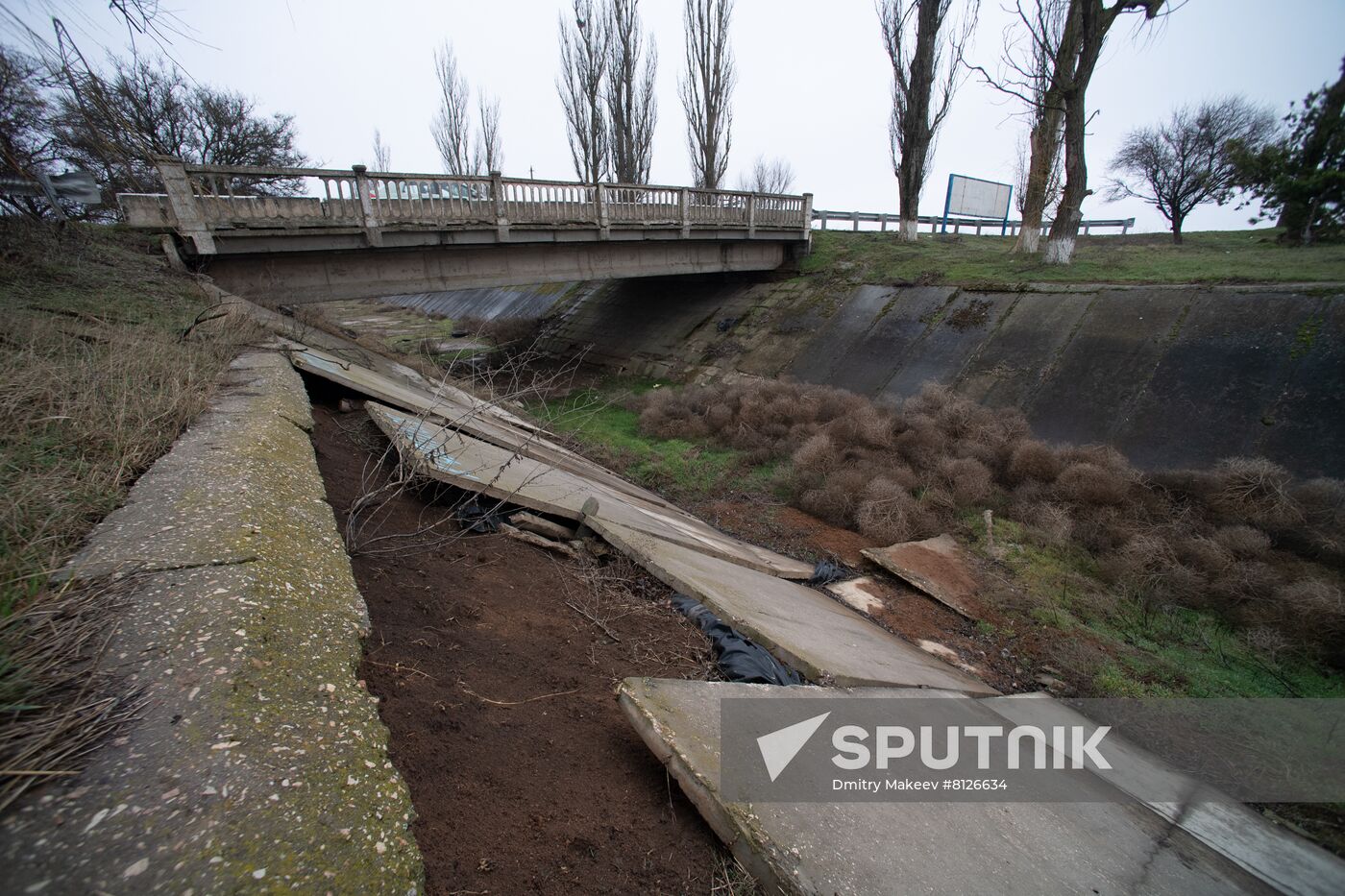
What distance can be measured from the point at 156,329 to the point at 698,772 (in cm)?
653

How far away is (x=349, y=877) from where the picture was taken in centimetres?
125

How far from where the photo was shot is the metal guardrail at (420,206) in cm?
782

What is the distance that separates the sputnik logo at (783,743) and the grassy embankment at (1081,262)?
12080mm

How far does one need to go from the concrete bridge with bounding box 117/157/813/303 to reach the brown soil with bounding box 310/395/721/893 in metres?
7.48

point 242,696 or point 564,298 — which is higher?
point 564,298

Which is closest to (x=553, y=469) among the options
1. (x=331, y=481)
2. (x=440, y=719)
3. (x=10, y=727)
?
(x=331, y=481)

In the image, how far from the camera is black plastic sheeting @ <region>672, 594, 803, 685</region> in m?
2.85

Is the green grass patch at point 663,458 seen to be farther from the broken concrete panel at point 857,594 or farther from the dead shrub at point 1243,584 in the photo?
the dead shrub at point 1243,584

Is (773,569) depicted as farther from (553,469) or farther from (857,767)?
(857,767)

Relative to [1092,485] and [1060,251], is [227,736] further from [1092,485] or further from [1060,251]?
[1060,251]

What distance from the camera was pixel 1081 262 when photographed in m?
12.7

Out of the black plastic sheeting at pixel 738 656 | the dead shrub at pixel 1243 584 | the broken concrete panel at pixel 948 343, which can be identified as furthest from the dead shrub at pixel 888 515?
the broken concrete panel at pixel 948 343

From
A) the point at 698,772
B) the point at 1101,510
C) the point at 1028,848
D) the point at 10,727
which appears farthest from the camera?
the point at 1101,510

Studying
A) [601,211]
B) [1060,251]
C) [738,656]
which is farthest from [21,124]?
[1060,251]
